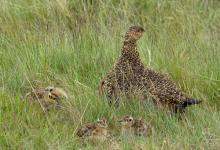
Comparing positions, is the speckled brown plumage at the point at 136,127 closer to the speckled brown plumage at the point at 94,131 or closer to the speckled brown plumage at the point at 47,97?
the speckled brown plumage at the point at 94,131

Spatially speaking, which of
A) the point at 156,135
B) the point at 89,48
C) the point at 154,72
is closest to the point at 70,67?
the point at 89,48

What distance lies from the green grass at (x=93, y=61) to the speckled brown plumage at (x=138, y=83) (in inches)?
4.3

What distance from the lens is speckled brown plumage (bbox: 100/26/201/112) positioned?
595 centimetres

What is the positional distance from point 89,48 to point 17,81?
1001 mm

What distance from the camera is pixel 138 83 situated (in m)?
6.04

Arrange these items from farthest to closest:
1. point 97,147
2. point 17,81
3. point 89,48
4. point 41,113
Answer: point 89,48
point 17,81
point 41,113
point 97,147

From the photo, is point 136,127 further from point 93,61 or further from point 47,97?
point 93,61

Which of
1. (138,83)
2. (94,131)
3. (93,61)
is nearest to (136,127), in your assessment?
(94,131)

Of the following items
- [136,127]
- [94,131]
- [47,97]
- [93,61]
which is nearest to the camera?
[94,131]

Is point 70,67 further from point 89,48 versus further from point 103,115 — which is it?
point 103,115

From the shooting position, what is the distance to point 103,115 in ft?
19.4

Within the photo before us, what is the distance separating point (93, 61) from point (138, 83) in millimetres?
954

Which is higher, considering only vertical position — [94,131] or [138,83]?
[138,83]

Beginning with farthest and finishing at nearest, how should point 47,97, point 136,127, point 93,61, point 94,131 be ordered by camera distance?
point 93,61, point 47,97, point 136,127, point 94,131
